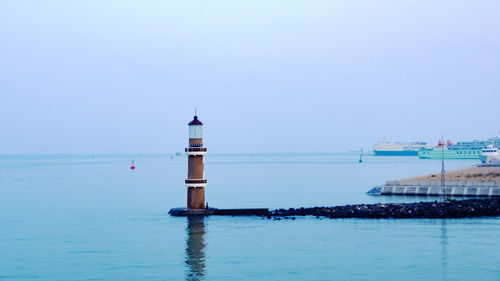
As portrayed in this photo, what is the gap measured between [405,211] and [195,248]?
56.2 feet

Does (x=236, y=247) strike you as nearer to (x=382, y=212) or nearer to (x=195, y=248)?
(x=195, y=248)

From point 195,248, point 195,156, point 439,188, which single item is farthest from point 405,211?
point 439,188

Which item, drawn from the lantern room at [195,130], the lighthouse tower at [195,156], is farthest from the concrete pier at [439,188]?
the lantern room at [195,130]

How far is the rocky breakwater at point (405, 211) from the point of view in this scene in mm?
45750

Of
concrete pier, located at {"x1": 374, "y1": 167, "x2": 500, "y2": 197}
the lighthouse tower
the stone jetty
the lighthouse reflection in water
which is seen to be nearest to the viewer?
the lighthouse reflection in water

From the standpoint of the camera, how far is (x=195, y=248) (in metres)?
35.6

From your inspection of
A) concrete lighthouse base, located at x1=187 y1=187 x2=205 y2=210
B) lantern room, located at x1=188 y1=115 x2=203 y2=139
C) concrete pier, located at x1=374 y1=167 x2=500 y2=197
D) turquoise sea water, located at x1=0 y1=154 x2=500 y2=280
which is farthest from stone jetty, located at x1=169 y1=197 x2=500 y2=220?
concrete pier, located at x1=374 y1=167 x2=500 y2=197

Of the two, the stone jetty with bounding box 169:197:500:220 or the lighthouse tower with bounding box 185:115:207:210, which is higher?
the lighthouse tower with bounding box 185:115:207:210

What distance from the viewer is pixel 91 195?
2847 inches

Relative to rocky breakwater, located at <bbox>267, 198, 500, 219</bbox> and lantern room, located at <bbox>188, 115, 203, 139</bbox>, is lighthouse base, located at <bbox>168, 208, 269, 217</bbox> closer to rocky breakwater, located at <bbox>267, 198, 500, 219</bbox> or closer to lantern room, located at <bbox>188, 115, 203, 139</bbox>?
rocky breakwater, located at <bbox>267, 198, 500, 219</bbox>

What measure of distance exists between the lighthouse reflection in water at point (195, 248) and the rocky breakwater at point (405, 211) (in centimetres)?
548

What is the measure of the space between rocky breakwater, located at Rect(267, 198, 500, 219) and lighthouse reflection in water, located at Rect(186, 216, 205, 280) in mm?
5483

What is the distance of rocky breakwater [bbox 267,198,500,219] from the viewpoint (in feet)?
150

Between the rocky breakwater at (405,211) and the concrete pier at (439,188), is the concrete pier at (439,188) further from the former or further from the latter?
the rocky breakwater at (405,211)
